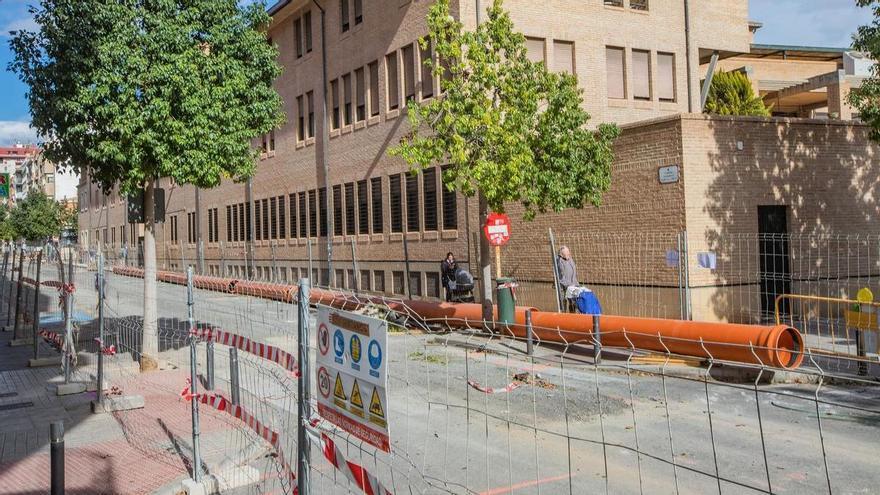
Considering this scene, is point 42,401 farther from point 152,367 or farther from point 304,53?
point 304,53

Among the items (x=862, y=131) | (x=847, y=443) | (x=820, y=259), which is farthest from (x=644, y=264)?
(x=847, y=443)

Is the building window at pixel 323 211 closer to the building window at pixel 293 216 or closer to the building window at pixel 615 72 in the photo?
the building window at pixel 293 216

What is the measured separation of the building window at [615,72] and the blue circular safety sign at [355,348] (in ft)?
71.4

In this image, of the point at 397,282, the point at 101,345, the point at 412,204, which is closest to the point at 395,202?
the point at 412,204

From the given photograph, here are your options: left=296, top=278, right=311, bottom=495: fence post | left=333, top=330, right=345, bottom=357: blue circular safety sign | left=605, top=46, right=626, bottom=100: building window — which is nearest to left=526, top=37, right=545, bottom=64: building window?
left=605, top=46, right=626, bottom=100: building window

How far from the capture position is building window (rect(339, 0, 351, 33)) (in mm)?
29087

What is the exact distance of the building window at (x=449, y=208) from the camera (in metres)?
23.5

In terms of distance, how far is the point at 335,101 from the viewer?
3023 centimetres

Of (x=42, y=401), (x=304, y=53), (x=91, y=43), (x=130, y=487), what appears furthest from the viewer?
(x=304, y=53)

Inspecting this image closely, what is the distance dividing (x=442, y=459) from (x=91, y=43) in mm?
8759

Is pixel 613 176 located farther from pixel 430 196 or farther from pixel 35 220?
pixel 35 220

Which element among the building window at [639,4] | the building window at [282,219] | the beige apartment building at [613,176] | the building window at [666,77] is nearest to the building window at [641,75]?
the beige apartment building at [613,176]

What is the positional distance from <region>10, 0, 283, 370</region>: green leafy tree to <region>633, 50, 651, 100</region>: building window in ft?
47.8

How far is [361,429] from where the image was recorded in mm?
3986
